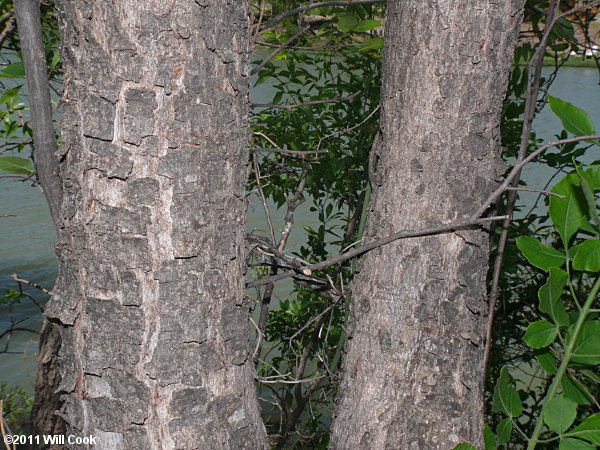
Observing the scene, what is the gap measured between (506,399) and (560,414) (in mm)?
139

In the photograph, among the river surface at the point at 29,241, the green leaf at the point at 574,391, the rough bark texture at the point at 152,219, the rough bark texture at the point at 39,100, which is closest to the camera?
the rough bark texture at the point at 152,219

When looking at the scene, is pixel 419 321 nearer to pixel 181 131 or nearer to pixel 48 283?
pixel 181 131

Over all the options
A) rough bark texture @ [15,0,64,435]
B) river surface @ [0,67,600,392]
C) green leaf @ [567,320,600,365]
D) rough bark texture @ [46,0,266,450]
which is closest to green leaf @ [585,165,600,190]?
green leaf @ [567,320,600,365]

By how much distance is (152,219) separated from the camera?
A: 905mm

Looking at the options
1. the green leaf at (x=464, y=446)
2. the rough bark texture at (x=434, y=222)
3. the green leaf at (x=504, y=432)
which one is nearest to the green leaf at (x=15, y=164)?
the rough bark texture at (x=434, y=222)

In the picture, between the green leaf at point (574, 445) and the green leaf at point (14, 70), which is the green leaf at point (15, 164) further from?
the green leaf at point (574, 445)

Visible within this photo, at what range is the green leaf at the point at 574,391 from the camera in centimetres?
110

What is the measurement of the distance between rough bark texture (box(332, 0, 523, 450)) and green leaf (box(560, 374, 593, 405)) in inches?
7.5

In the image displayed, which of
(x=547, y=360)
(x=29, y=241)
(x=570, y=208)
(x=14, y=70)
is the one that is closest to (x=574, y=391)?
(x=547, y=360)

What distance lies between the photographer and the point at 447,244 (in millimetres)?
1068

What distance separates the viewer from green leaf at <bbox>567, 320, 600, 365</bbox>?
3.46 feet

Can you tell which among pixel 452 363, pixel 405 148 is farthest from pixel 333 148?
pixel 452 363

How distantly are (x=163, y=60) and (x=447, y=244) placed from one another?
56 cm

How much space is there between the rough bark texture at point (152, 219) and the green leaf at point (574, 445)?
0.55 m
